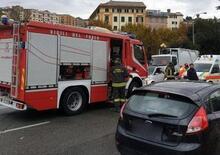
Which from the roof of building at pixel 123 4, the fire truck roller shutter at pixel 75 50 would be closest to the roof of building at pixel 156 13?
the roof of building at pixel 123 4

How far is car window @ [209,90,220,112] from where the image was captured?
5.40 metres

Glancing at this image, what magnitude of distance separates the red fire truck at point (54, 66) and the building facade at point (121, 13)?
11321 cm

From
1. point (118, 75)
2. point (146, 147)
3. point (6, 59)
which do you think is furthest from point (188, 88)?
point (6, 59)

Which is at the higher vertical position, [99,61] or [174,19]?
[174,19]

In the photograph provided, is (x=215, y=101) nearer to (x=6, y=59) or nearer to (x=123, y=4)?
(x=6, y=59)

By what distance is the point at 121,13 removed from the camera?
126562 mm

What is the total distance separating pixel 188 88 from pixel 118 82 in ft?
20.4

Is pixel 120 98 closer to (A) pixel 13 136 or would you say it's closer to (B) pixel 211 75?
(A) pixel 13 136

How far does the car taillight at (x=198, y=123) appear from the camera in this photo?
16.0 ft

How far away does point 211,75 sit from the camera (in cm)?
2033

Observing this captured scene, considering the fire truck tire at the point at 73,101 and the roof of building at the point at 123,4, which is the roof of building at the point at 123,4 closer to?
the roof of building at the point at 123,4

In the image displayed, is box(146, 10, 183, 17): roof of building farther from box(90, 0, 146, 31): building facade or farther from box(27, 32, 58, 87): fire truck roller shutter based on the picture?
box(27, 32, 58, 87): fire truck roller shutter

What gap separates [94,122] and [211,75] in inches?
490

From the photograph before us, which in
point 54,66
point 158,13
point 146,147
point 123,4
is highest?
point 123,4
